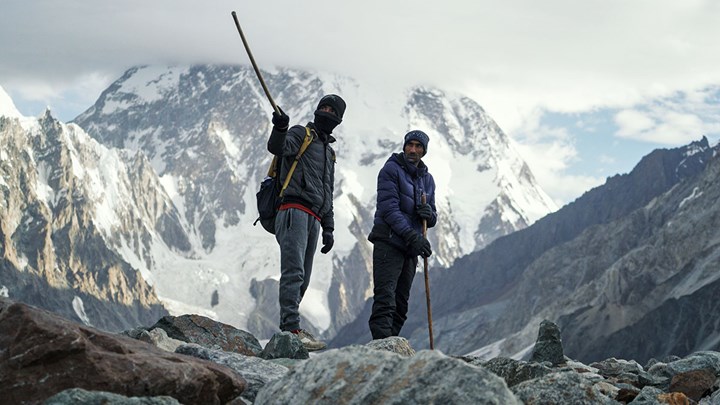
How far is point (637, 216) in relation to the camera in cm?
16088

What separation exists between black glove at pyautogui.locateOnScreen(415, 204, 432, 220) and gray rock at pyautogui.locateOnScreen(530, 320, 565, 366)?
6.82ft

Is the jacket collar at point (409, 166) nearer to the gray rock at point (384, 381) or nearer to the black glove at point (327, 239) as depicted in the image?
the black glove at point (327, 239)

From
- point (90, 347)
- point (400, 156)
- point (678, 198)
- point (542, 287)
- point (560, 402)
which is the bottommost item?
point (560, 402)

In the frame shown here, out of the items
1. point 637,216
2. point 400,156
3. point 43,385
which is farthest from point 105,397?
point 637,216

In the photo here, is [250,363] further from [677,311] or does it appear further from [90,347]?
[677,311]

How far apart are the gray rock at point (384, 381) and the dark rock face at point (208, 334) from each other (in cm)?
519

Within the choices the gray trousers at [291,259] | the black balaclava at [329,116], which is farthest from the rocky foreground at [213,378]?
the black balaclava at [329,116]

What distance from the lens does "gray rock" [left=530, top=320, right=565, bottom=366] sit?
1215 cm

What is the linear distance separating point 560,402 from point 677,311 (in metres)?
110

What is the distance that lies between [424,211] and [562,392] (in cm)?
543

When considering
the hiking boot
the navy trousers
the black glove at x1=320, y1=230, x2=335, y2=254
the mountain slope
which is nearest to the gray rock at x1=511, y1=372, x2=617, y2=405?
the hiking boot

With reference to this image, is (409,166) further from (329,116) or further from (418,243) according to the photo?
(329,116)

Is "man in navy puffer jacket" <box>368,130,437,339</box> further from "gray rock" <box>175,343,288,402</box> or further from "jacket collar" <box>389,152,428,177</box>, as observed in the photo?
"gray rock" <box>175,343,288,402</box>

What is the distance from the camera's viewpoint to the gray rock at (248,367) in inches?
289
